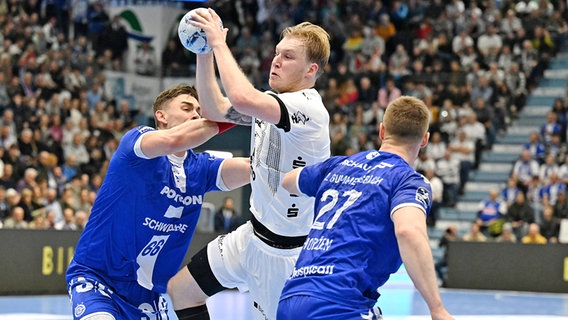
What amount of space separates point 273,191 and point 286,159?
0.24 meters

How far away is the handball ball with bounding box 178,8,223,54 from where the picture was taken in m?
5.73

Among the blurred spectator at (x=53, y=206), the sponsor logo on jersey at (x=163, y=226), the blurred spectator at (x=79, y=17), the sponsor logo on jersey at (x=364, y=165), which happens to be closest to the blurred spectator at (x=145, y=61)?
the blurred spectator at (x=79, y=17)

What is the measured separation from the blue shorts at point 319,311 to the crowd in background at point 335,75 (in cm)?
1357

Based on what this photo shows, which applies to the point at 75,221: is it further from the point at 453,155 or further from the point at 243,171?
the point at 243,171

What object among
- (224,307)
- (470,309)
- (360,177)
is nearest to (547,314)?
(470,309)

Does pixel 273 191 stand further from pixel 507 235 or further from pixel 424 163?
pixel 424 163

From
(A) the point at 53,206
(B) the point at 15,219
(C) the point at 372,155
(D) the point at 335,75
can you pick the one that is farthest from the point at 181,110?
(D) the point at 335,75

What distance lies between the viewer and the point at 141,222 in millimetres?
6070

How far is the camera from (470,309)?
1534cm

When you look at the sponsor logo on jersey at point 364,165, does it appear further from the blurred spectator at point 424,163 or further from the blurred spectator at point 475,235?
the blurred spectator at point 424,163

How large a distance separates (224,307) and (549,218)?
8.34m

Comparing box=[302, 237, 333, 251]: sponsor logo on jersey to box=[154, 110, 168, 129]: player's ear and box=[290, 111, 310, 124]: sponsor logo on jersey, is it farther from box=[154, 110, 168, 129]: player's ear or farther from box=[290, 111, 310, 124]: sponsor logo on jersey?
box=[154, 110, 168, 129]: player's ear

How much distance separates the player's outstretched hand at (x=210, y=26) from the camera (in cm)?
568

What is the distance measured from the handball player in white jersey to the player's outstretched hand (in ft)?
1.16
